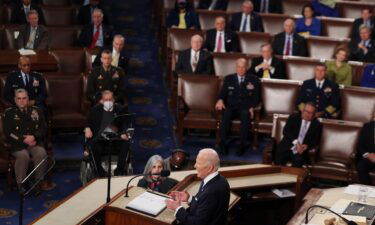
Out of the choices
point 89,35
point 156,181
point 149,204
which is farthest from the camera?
point 89,35

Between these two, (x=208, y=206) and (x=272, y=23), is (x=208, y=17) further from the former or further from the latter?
(x=208, y=206)

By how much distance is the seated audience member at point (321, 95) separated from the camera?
7.09 metres

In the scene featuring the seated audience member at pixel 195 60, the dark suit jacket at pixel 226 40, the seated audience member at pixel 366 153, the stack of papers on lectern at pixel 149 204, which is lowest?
the seated audience member at pixel 366 153

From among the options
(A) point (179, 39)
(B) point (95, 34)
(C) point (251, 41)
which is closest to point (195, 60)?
(A) point (179, 39)

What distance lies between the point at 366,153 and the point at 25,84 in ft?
10.7

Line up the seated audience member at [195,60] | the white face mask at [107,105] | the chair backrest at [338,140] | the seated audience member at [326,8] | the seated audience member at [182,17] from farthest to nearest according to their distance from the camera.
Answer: the seated audience member at [326,8] → the seated audience member at [182,17] → the seated audience member at [195,60] → the chair backrest at [338,140] → the white face mask at [107,105]

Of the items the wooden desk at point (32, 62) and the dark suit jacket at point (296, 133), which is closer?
the dark suit jacket at point (296, 133)

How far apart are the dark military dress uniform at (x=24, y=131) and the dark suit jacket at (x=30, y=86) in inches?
20.1

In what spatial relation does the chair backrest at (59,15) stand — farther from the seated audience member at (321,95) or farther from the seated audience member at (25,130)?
the seated audience member at (321,95)

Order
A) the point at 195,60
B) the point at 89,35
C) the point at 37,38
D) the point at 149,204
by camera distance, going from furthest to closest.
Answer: the point at 89,35 → the point at 37,38 → the point at 195,60 → the point at 149,204

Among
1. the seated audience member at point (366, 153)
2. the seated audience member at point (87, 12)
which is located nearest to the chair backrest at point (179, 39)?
the seated audience member at point (87, 12)

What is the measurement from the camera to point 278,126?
6633 mm

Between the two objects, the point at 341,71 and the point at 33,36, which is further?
A: the point at 33,36

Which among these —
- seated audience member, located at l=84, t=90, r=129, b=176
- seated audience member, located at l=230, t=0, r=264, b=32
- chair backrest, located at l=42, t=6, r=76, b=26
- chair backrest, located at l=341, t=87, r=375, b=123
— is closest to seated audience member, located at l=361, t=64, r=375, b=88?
chair backrest, located at l=341, t=87, r=375, b=123
